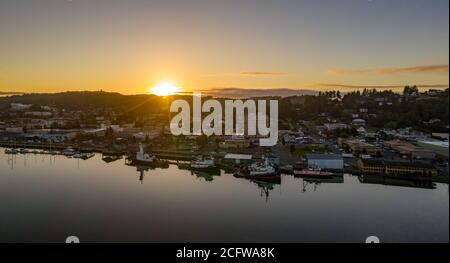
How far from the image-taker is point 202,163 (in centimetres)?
463

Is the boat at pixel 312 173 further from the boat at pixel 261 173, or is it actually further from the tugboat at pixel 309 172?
Result: the boat at pixel 261 173

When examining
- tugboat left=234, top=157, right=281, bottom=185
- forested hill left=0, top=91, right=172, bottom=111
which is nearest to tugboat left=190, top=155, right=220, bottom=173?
tugboat left=234, top=157, right=281, bottom=185

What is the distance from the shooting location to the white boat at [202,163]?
4.57 metres

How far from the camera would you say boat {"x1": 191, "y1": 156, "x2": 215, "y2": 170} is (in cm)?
456

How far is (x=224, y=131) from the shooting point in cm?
473

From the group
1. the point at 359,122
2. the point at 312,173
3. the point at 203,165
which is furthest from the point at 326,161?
the point at 203,165

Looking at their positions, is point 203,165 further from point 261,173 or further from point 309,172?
point 309,172

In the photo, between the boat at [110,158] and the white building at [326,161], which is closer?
the white building at [326,161]

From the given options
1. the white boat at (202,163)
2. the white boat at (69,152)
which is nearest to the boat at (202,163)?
the white boat at (202,163)

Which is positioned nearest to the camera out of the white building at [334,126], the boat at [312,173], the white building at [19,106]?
the white building at [19,106]

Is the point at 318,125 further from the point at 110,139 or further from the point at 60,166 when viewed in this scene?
the point at 60,166

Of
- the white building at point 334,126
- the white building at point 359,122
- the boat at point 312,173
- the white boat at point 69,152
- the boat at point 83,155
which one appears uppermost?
the white building at point 359,122

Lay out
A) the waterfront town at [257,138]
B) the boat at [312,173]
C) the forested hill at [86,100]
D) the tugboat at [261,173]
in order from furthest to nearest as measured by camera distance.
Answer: the tugboat at [261,173] → the boat at [312,173] → the waterfront town at [257,138] → the forested hill at [86,100]
